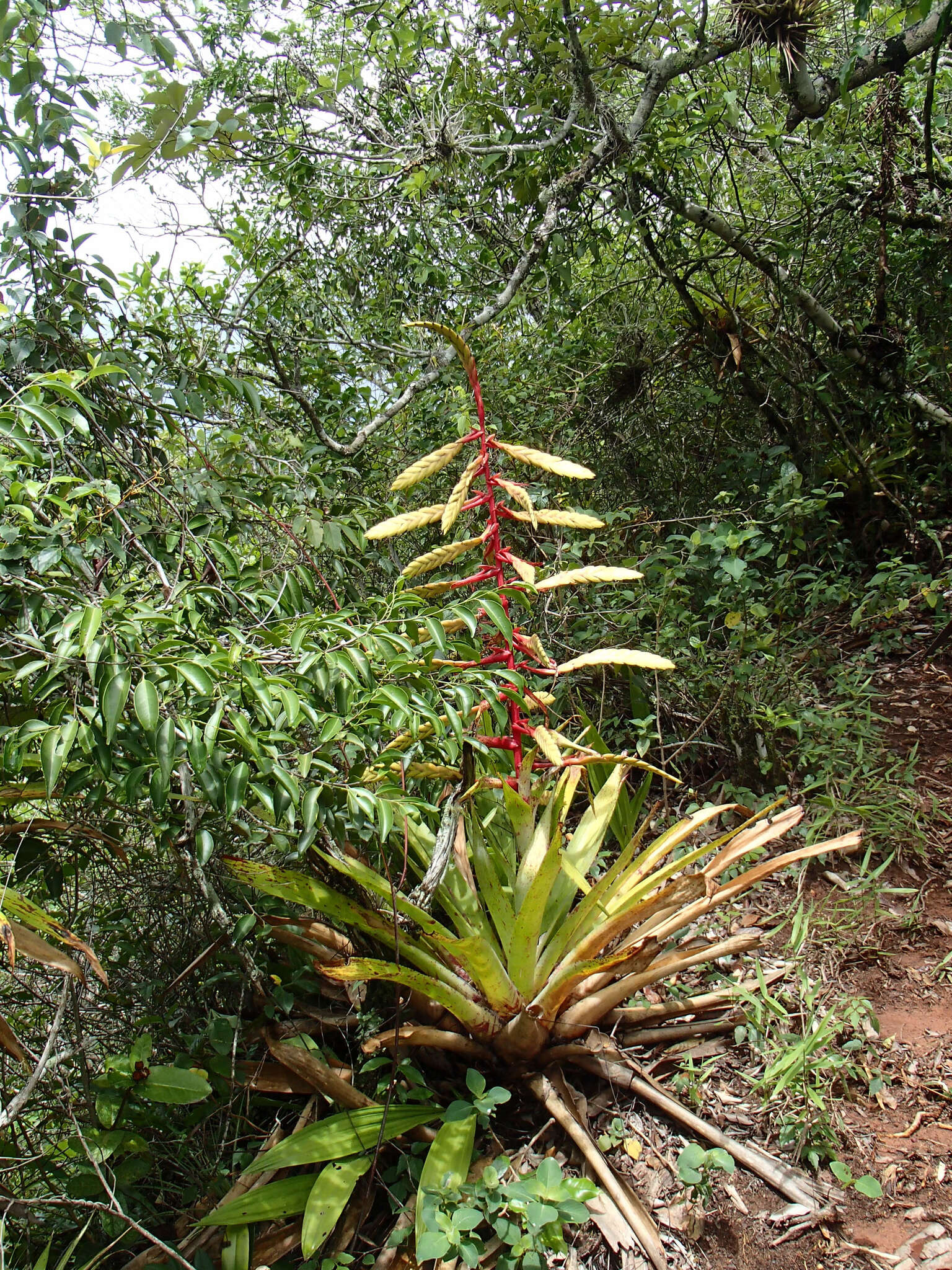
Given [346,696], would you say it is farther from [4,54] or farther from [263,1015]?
[4,54]

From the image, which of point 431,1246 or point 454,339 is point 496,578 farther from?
point 431,1246

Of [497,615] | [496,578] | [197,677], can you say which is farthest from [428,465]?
[197,677]

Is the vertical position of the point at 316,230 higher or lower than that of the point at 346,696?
higher

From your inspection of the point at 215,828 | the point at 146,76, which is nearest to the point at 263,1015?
the point at 215,828

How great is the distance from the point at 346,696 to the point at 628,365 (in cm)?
308

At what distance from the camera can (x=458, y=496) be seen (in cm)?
183

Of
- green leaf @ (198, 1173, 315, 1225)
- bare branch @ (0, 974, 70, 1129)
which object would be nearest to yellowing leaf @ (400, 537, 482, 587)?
bare branch @ (0, 974, 70, 1129)

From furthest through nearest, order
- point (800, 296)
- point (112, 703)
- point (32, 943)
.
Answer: point (800, 296)
point (32, 943)
point (112, 703)

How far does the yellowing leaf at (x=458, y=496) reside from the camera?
70.6 inches

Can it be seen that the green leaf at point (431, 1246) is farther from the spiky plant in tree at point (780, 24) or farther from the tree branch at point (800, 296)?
the spiky plant in tree at point (780, 24)

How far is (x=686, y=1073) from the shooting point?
6.53ft

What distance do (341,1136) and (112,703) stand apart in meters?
1.14

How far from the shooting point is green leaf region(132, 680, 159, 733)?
1.14 m

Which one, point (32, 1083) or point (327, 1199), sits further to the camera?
point (327, 1199)
